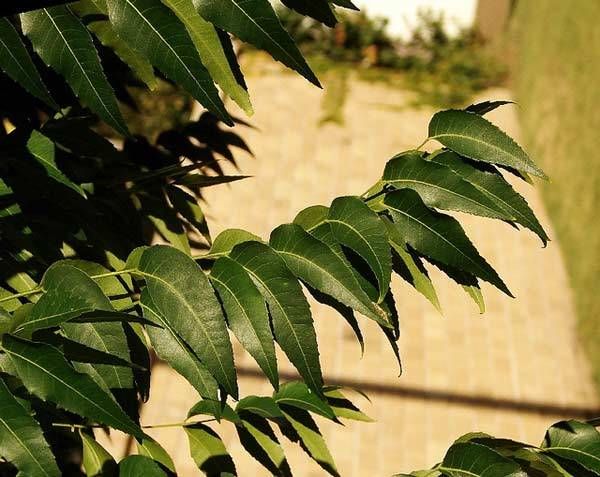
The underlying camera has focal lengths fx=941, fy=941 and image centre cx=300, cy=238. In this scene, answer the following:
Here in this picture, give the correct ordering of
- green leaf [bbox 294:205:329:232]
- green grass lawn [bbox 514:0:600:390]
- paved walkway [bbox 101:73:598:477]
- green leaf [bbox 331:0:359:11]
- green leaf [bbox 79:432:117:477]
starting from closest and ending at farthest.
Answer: green leaf [bbox 331:0:359:11], green leaf [bbox 294:205:329:232], green leaf [bbox 79:432:117:477], paved walkway [bbox 101:73:598:477], green grass lawn [bbox 514:0:600:390]

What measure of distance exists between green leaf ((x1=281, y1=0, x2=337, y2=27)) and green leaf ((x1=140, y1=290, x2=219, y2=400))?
454 mm

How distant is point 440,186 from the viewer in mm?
1398

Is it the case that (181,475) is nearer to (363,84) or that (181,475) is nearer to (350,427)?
(350,427)

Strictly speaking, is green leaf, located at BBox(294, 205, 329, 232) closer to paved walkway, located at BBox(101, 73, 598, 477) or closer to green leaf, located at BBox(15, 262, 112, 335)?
green leaf, located at BBox(15, 262, 112, 335)

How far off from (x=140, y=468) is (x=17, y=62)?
61cm

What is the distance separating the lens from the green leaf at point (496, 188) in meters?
1.37

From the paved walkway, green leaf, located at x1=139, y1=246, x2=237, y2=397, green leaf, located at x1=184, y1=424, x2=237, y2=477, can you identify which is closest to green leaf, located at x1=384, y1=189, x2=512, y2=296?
green leaf, located at x1=139, y1=246, x2=237, y2=397

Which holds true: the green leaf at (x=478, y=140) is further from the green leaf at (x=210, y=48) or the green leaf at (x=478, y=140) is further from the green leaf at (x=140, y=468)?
the green leaf at (x=140, y=468)

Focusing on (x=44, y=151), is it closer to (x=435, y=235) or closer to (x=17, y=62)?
(x=17, y=62)

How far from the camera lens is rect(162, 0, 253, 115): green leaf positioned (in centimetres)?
131

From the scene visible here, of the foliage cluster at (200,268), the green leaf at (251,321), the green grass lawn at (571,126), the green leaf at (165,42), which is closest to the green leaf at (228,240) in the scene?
the foliage cluster at (200,268)

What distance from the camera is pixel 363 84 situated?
33.7 feet

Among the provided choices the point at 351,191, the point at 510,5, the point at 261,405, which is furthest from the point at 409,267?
the point at 510,5

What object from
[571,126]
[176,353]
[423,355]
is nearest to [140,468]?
[176,353]
